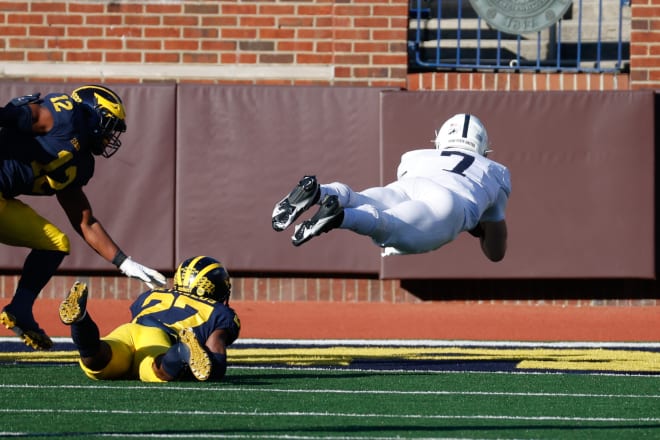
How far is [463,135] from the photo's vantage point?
833 cm

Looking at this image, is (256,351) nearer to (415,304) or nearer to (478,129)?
(478,129)

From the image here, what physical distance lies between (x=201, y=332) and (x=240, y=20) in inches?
249

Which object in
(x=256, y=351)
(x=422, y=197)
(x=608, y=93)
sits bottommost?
(x=256, y=351)

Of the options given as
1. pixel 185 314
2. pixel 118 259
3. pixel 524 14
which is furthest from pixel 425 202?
pixel 524 14

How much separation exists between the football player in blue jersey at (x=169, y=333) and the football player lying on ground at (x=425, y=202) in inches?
23.8

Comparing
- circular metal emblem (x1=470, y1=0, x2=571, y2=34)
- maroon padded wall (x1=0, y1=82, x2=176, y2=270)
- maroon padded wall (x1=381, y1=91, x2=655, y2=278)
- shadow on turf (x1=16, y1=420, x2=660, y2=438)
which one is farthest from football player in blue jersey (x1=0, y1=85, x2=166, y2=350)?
circular metal emblem (x1=470, y1=0, x2=571, y2=34)

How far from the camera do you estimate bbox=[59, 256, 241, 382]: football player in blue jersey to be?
655 centimetres

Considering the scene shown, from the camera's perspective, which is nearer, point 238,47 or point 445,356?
point 445,356

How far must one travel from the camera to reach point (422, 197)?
7.49 m

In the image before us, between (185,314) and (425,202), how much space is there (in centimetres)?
143

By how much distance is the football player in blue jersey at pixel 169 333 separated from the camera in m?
6.55

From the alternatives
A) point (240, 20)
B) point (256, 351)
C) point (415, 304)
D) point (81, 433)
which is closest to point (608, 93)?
point (415, 304)

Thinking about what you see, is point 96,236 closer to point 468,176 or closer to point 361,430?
point 468,176

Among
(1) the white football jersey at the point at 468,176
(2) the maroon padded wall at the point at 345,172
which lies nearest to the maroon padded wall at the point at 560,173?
(2) the maroon padded wall at the point at 345,172
